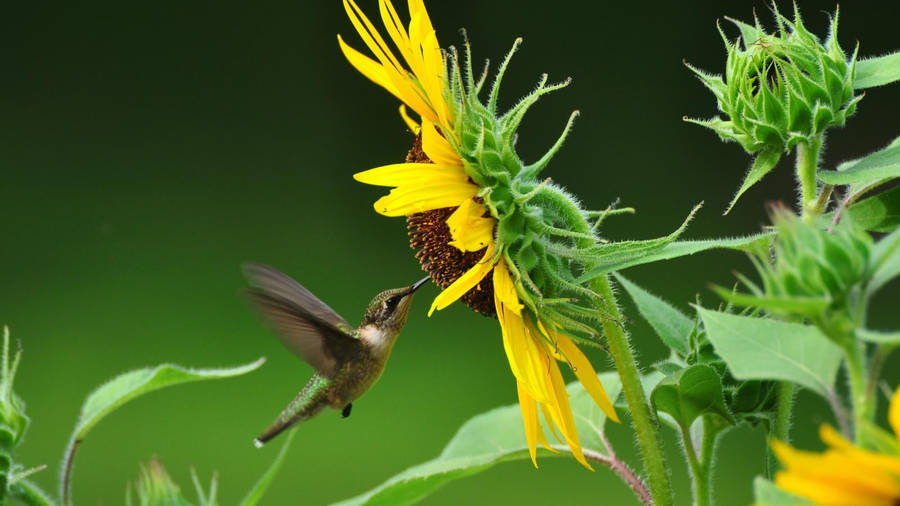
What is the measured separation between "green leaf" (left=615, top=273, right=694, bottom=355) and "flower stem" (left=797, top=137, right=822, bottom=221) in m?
0.09

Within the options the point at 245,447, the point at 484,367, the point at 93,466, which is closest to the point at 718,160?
the point at 484,367

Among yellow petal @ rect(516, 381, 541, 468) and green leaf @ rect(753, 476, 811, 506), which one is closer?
green leaf @ rect(753, 476, 811, 506)

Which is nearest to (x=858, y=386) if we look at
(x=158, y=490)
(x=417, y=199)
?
(x=417, y=199)

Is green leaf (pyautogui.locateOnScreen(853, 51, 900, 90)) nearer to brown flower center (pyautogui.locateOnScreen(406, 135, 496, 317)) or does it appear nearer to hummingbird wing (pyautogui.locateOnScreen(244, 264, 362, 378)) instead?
brown flower center (pyautogui.locateOnScreen(406, 135, 496, 317))

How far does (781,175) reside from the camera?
2.62 metres

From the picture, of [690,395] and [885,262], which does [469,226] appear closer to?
[690,395]

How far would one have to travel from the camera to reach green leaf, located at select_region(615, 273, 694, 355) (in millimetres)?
598

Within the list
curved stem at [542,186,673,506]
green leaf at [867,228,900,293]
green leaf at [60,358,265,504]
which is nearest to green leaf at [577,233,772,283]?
curved stem at [542,186,673,506]

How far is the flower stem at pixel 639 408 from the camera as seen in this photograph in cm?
55

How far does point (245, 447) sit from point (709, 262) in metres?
1.17

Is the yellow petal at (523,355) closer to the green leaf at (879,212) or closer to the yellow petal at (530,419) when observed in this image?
the yellow petal at (530,419)

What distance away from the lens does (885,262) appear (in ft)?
1.15

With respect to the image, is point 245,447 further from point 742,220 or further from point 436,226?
point 436,226

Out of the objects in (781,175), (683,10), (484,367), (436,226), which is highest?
(683,10)
